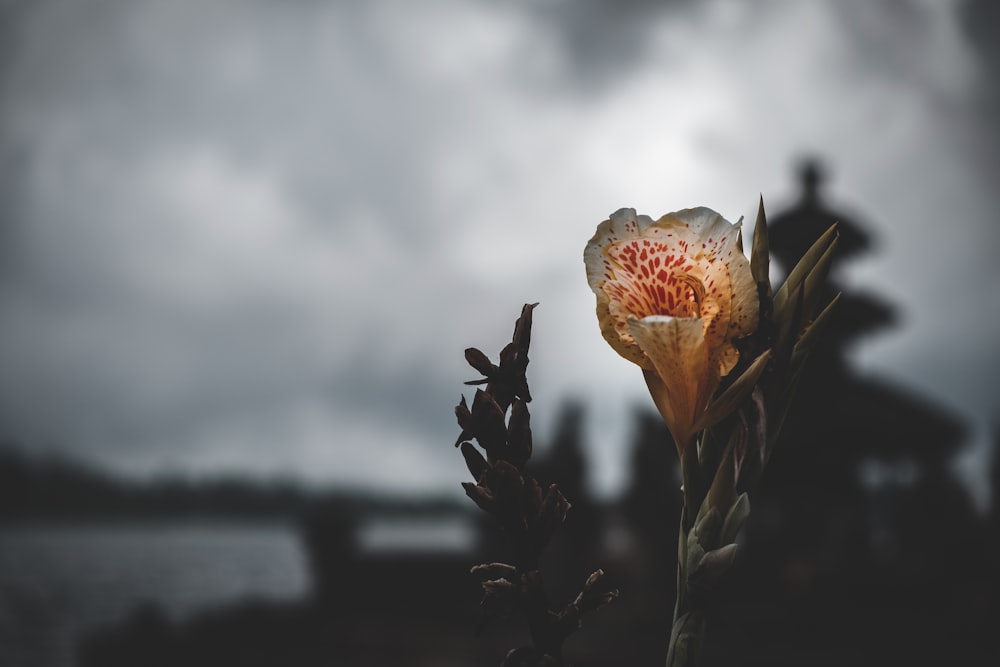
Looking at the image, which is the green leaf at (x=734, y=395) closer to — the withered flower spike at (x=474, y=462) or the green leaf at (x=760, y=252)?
the green leaf at (x=760, y=252)

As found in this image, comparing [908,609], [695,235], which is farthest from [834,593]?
[695,235]

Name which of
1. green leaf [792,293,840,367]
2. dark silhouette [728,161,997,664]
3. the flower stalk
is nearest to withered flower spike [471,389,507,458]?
the flower stalk

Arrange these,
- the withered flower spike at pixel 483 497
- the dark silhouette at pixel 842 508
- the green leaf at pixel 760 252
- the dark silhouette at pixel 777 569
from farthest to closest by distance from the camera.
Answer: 1. the dark silhouette at pixel 842 508
2. the dark silhouette at pixel 777 569
3. the green leaf at pixel 760 252
4. the withered flower spike at pixel 483 497

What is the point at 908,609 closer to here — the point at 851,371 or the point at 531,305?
the point at 851,371

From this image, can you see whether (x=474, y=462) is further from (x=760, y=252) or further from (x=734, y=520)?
(x=760, y=252)

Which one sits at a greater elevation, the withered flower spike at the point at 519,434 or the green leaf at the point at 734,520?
the withered flower spike at the point at 519,434

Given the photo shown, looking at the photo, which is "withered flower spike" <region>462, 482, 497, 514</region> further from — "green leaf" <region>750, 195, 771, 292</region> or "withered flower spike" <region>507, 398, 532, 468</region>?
"green leaf" <region>750, 195, 771, 292</region>

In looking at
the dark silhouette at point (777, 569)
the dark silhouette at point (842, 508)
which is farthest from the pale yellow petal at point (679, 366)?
the dark silhouette at point (842, 508)

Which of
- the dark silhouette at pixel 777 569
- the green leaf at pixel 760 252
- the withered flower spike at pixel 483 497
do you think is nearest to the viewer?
the withered flower spike at pixel 483 497

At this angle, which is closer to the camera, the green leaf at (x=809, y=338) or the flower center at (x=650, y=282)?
the green leaf at (x=809, y=338)
